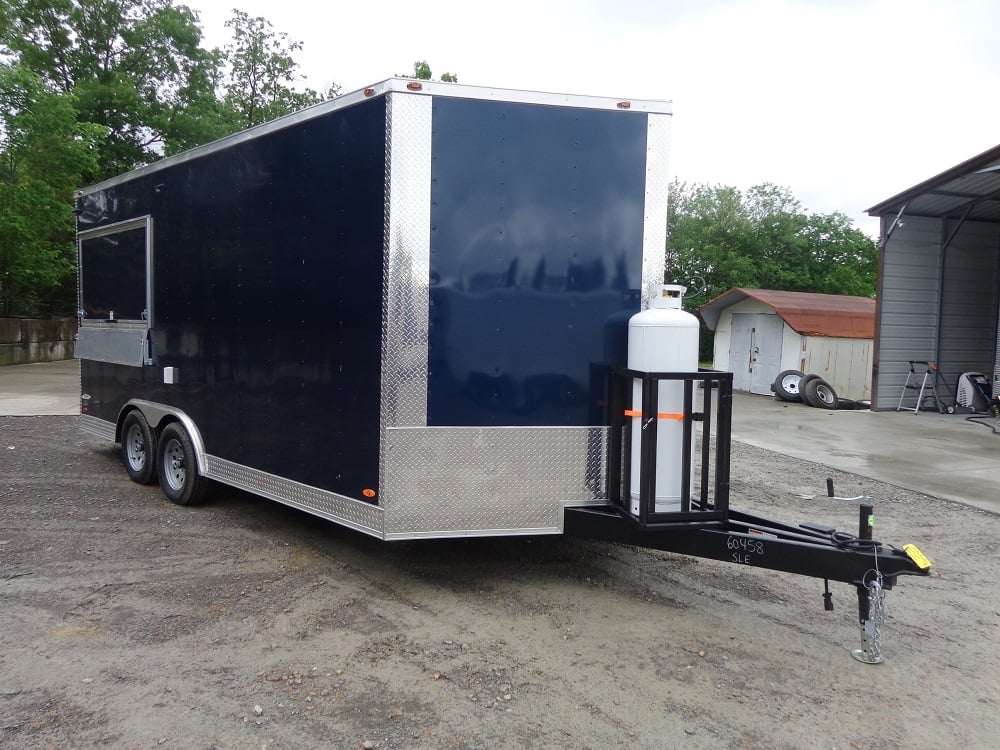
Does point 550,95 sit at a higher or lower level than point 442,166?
higher

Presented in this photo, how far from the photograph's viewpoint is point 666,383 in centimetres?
421

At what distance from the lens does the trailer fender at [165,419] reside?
6.08m

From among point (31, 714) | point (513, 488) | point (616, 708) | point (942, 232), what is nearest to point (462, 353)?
point (513, 488)

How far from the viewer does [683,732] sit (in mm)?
3223

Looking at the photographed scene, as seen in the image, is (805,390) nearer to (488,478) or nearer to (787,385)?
(787,385)

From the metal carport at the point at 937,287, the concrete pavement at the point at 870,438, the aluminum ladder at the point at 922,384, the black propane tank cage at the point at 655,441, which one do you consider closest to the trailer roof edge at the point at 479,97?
the black propane tank cage at the point at 655,441

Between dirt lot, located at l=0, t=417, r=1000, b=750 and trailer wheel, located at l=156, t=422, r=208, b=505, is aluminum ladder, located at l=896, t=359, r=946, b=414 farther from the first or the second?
trailer wheel, located at l=156, t=422, r=208, b=505

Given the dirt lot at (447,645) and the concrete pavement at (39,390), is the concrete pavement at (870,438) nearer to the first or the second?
the concrete pavement at (39,390)

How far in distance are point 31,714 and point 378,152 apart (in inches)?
126

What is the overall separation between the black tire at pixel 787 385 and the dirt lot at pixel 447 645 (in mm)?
12670

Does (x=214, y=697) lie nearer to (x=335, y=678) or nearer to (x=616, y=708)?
(x=335, y=678)

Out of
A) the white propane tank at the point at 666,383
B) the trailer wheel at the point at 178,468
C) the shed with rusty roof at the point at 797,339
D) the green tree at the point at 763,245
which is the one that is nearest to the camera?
the white propane tank at the point at 666,383

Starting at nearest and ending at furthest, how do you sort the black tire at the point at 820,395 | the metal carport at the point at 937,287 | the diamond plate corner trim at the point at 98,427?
the diamond plate corner trim at the point at 98,427 → the metal carport at the point at 937,287 → the black tire at the point at 820,395

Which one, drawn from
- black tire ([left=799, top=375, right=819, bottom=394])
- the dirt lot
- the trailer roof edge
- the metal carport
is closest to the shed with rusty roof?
black tire ([left=799, top=375, right=819, bottom=394])
